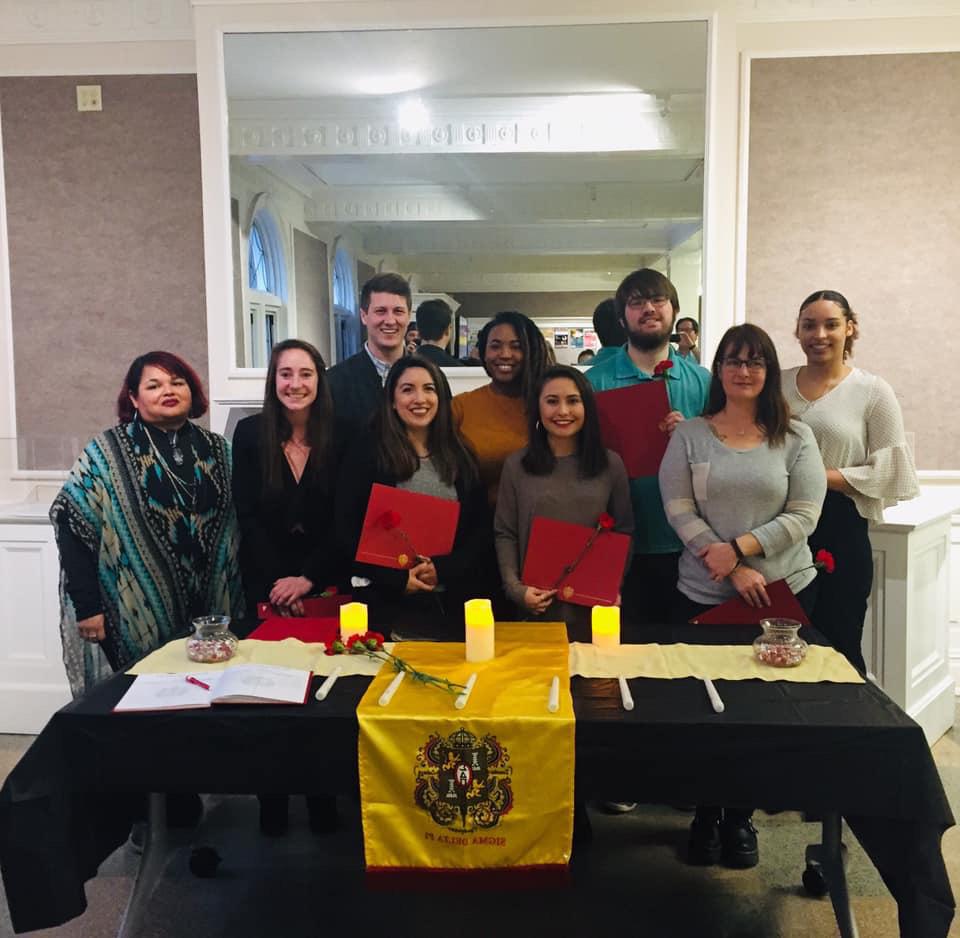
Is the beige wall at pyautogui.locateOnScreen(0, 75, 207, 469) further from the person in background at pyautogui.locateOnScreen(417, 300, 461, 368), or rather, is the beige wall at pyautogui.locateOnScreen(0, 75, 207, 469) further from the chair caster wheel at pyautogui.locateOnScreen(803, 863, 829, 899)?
the chair caster wheel at pyautogui.locateOnScreen(803, 863, 829, 899)

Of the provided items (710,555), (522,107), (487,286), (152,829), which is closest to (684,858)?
(710,555)

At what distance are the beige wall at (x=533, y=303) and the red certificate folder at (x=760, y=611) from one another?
130 centimetres

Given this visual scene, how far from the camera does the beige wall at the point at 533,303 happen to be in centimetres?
301

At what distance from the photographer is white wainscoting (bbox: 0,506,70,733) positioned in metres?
3.06

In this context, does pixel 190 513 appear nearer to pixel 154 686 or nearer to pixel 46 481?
pixel 154 686

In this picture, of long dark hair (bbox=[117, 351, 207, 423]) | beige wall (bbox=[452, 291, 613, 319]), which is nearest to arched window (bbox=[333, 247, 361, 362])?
beige wall (bbox=[452, 291, 613, 319])

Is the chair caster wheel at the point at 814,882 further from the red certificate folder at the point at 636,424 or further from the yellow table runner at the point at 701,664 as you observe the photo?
the red certificate folder at the point at 636,424

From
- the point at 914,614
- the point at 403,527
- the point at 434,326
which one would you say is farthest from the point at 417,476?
the point at 914,614

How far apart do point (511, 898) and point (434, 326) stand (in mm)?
1837

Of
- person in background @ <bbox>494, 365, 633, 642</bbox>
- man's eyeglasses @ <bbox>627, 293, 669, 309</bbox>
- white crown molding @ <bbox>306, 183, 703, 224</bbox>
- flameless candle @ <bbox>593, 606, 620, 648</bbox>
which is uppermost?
white crown molding @ <bbox>306, 183, 703, 224</bbox>

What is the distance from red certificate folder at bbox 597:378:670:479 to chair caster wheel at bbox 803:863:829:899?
3.43 ft

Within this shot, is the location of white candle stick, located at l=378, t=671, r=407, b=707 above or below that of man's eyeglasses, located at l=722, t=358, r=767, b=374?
below

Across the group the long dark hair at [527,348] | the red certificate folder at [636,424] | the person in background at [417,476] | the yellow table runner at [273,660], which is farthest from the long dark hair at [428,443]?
the yellow table runner at [273,660]

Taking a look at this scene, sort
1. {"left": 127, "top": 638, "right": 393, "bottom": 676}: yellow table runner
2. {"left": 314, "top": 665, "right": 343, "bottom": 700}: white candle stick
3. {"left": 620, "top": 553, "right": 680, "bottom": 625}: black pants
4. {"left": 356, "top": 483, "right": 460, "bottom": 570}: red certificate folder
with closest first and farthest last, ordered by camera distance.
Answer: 1. {"left": 314, "top": 665, "right": 343, "bottom": 700}: white candle stick
2. {"left": 127, "top": 638, "right": 393, "bottom": 676}: yellow table runner
3. {"left": 356, "top": 483, "right": 460, "bottom": 570}: red certificate folder
4. {"left": 620, "top": 553, "right": 680, "bottom": 625}: black pants
